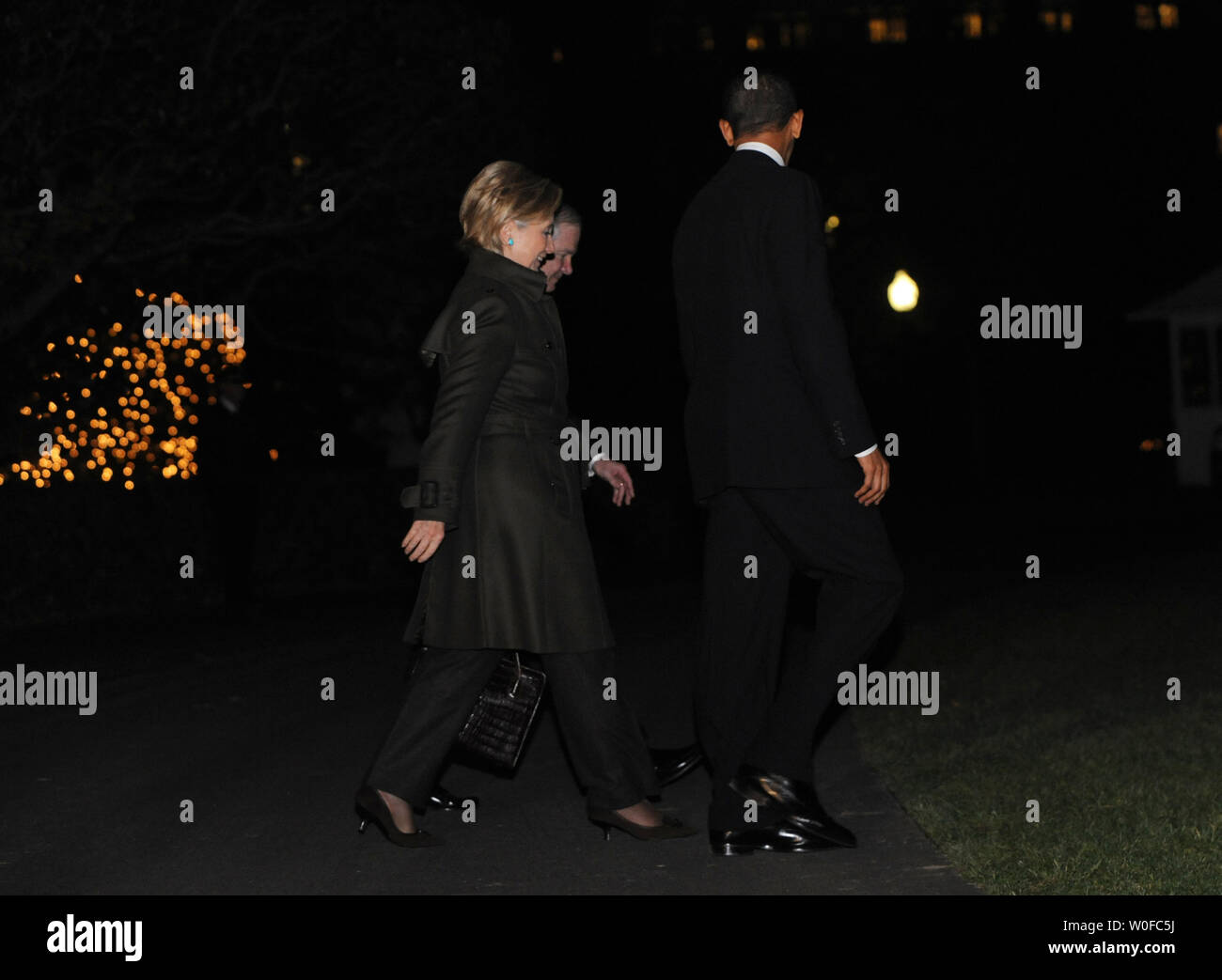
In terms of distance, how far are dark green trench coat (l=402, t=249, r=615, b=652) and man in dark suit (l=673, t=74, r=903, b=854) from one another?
1.42 feet

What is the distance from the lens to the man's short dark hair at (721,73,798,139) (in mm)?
5902

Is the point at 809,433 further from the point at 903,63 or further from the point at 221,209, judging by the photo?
the point at 903,63

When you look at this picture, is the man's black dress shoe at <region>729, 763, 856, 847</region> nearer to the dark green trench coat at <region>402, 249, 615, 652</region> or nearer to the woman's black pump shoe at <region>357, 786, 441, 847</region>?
the dark green trench coat at <region>402, 249, 615, 652</region>

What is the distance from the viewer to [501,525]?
5961 mm

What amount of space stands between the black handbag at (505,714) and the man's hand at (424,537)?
0.69m

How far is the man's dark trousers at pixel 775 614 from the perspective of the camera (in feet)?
18.7

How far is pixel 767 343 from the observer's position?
5758 mm

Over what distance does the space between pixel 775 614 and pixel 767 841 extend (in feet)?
2.21
